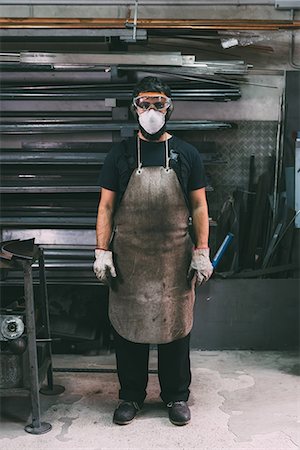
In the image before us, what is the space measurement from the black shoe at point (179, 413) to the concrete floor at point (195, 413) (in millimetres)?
29

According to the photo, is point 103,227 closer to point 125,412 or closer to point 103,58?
point 125,412

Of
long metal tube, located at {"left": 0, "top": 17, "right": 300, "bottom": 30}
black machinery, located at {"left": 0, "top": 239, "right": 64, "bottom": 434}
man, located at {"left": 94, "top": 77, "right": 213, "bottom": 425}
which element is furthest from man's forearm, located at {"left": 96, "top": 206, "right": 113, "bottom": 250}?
long metal tube, located at {"left": 0, "top": 17, "right": 300, "bottom": 30}

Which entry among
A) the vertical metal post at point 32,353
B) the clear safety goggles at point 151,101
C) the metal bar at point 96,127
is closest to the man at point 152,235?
the clear safety goggles at point 151,101

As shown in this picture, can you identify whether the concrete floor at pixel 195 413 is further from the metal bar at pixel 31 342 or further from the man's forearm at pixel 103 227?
the man's forearm at pixel 103 227

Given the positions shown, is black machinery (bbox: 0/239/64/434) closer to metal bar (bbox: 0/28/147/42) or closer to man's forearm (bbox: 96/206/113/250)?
man's forearm (bbox: 96/206/113/250)

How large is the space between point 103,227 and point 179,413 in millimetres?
871

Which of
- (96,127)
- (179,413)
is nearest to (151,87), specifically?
(96,127)

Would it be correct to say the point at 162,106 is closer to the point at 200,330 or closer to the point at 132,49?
the point at 132,49

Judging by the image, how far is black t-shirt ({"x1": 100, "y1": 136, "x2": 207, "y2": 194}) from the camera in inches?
91.4

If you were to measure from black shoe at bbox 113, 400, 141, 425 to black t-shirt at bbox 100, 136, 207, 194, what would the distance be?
95cm

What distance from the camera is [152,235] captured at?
2.32 meters

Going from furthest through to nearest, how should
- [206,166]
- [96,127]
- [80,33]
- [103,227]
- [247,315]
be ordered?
[206,166]
[247,315]
[96,127]
[80,33]
[103,227]

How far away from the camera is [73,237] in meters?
3.18

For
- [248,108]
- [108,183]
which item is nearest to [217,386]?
[108,183]
